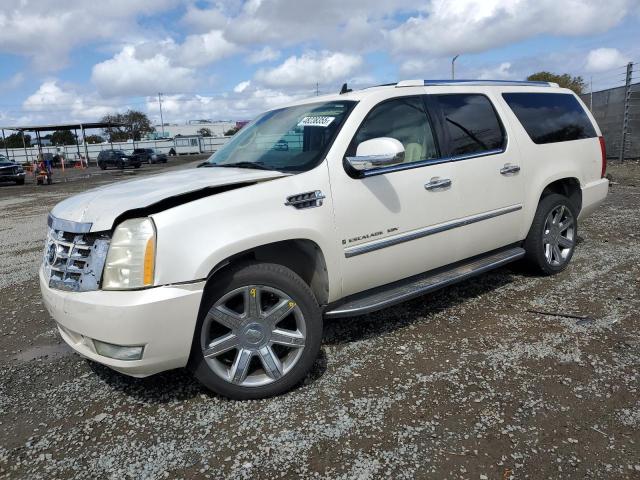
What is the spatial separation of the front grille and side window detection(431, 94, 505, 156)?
263 centimetres

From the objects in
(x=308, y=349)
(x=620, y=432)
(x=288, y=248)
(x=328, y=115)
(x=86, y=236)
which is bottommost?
(x=620, y=432)

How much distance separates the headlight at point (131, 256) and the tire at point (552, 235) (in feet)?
11.7

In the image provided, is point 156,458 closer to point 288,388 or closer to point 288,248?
point 288,388

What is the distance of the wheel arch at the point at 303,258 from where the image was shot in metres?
3.17

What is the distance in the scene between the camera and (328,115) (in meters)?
3.58

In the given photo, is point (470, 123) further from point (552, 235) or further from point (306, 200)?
point (306, 200)

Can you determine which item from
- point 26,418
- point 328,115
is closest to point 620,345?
point 328,115

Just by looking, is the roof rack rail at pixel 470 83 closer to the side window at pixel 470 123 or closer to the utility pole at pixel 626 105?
the side window at pixel 470 123

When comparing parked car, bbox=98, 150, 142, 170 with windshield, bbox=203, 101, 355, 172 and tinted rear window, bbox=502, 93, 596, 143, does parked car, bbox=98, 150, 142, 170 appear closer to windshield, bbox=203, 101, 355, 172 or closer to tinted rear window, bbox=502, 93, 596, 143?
windshield, bbox=203, 101, 355, 172

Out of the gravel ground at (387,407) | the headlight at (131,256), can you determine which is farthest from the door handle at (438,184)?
the headlight at (131,256)

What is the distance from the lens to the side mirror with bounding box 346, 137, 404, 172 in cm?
309

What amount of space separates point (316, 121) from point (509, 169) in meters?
1.80

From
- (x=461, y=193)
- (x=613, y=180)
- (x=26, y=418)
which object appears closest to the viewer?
(x=26, y=418)

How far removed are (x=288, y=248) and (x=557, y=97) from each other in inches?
139
